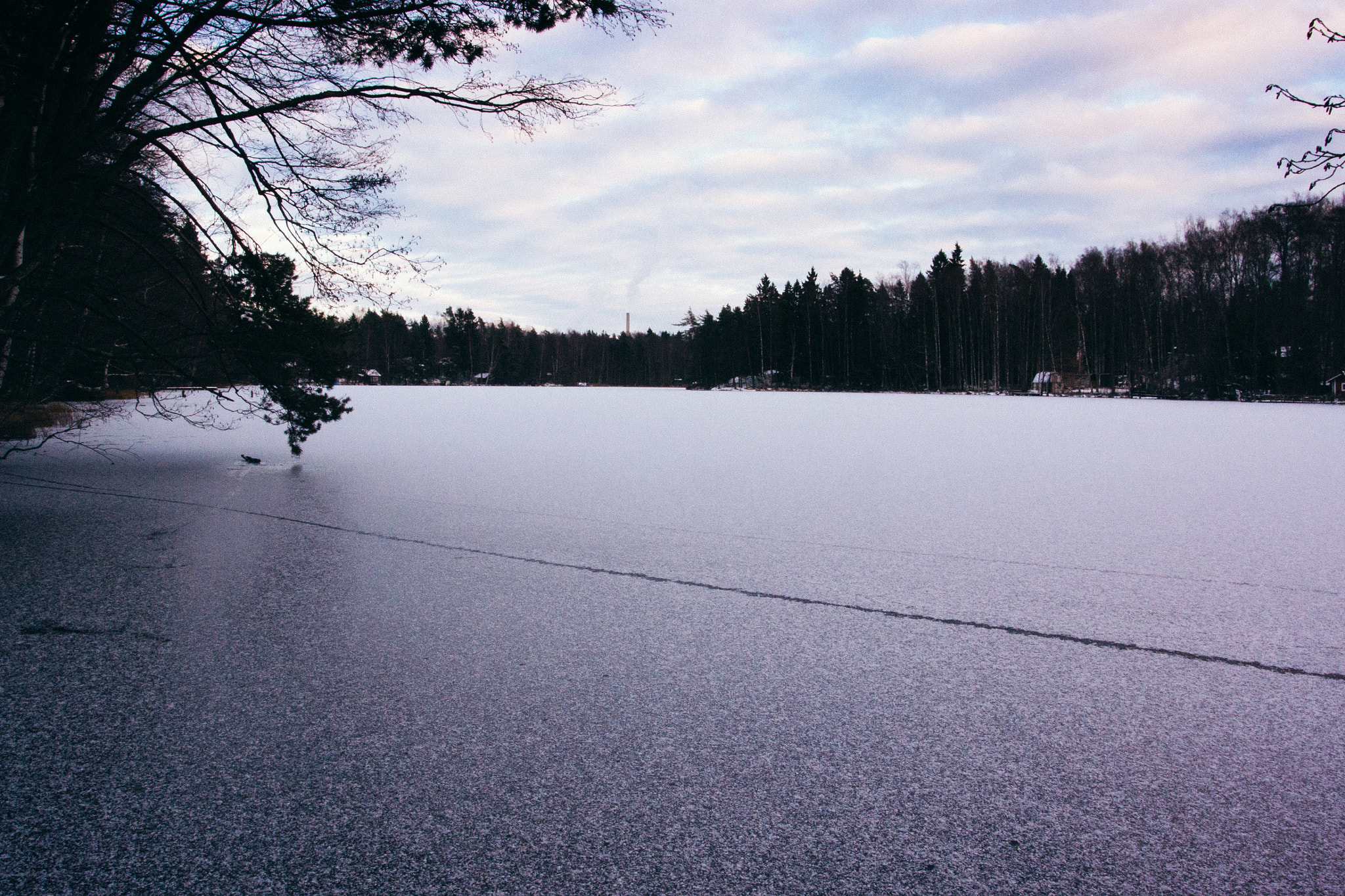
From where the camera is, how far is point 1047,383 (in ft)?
185

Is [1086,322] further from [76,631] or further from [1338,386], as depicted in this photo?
[76,631]

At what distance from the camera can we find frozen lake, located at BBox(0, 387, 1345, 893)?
2.03 meters

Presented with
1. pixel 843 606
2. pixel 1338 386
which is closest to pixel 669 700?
pixel 843 606

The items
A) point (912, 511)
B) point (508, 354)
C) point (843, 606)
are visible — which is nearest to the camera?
point (843, 606)

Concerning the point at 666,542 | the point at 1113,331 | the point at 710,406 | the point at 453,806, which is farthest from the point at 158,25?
the point at 1113,331

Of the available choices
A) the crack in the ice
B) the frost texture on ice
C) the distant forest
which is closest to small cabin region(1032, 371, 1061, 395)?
the distant forest

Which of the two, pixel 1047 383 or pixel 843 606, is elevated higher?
pixel 1047 383

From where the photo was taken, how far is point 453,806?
88.0 inches

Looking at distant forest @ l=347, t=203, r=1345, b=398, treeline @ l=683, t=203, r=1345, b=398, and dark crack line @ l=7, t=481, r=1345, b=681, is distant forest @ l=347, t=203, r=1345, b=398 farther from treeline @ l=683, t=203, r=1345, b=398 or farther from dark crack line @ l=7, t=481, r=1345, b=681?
dark crack line @ l=7, t=481, r=1345, b=681

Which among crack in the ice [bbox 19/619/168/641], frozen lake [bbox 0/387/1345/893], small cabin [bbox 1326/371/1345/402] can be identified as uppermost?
small cabin [bbox 1326/371/1345/402]

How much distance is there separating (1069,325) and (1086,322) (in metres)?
Result: 1.26

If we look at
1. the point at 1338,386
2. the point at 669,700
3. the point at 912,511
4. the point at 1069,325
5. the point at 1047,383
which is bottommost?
the point at 669,700

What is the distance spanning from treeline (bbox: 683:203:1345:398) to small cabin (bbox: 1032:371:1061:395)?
1.63 m

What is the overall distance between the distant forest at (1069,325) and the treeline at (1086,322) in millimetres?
113
